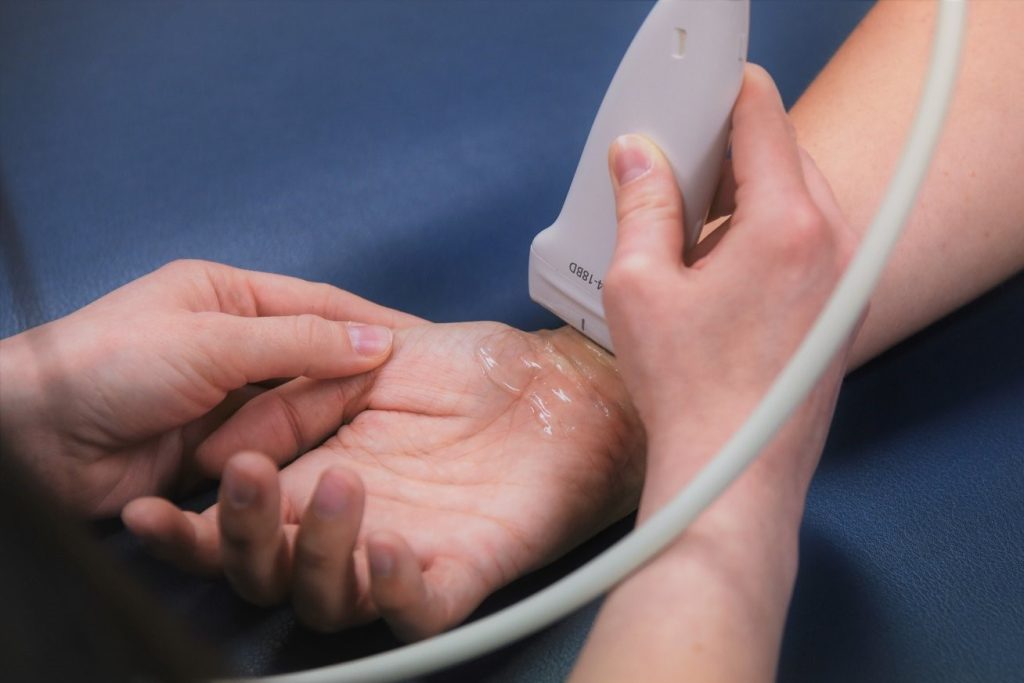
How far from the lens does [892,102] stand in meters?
0.79

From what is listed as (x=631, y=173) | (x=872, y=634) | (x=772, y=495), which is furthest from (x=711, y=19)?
(x=872, y=634)

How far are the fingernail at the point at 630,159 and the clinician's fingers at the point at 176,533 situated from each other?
0.34 m

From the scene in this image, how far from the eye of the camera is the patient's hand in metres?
0.49

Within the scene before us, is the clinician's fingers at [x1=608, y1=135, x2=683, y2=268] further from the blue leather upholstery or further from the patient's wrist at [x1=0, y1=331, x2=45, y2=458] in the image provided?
the patient's wrist at [x1=0, y1=331, x2=45, y2=458]

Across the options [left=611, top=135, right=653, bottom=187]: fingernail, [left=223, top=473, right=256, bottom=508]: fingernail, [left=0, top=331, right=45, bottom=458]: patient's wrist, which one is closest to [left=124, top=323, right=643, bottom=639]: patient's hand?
[left=223, top=473, right=256, bottom=508]: fingernail

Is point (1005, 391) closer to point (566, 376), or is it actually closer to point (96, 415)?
point (566, 376)

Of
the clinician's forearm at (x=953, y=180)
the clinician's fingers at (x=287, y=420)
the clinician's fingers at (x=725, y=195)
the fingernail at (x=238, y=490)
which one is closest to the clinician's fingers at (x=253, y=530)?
the fingernail at (x=238, y=490)

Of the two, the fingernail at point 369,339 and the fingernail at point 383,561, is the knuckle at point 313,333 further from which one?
the fingernail at point 383,561

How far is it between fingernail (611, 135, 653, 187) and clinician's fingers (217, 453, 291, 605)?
0.92 feet

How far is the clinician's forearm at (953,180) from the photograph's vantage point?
75 cm

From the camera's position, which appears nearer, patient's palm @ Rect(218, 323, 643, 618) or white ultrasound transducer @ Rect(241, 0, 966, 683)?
white ultrasound transducer @ Rect(241, 0, 966, 683)

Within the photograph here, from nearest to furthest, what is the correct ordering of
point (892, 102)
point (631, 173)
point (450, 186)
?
point (631, 173)
point (892, 102)
point (450, 186)

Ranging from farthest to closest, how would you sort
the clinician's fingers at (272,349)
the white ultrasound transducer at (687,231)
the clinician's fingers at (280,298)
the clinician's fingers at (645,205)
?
the clinician's fingers at (280,298) → the clinician's fingers at (272,349) → the clinician's fingers at (645,205) → the white ultrasound transducer at (687,231)

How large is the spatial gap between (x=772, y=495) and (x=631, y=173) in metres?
0.22
